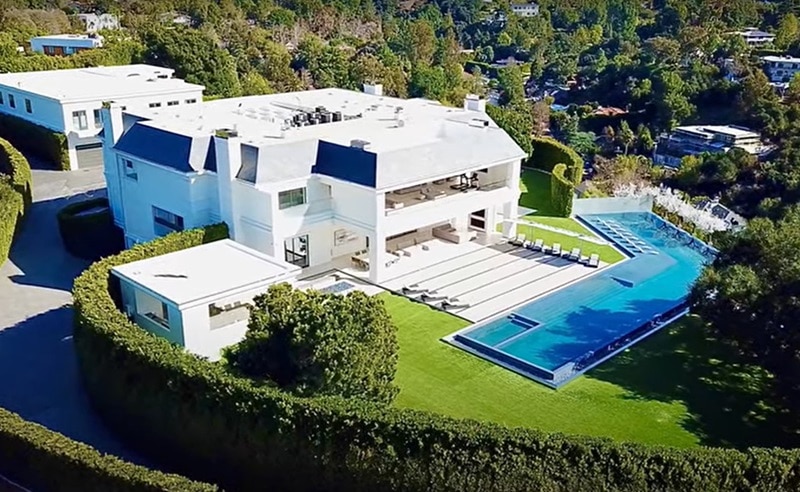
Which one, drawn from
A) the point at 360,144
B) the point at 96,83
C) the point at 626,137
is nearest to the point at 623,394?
the point at 360,144

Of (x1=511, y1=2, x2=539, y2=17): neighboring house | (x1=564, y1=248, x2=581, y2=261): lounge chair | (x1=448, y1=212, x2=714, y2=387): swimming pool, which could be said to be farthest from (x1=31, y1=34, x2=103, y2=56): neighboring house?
(x1=511, y1=2, x2=539, y2=17): neighboring house

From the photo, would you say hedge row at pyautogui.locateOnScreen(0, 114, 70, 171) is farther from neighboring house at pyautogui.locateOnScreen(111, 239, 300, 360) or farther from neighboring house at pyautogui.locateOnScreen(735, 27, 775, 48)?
neighboring house at pyautogui.locateOnScreen(735, 27, 775, 48)

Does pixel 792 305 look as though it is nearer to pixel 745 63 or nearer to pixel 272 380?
pixel 272 380

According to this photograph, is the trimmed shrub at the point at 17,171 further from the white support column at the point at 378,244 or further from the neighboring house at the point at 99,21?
the neighboring house at the point at 99,21

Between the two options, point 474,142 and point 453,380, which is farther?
point 474,142

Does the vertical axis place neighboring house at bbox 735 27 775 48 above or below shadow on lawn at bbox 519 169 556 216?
above

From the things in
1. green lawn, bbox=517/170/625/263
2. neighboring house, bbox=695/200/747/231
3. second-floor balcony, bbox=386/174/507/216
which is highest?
second-floor balcony, bbox=386/174/507/216

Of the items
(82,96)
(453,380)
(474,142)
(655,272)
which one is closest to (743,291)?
(453,380)
